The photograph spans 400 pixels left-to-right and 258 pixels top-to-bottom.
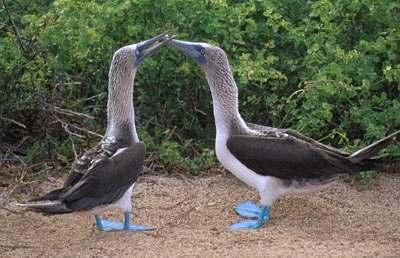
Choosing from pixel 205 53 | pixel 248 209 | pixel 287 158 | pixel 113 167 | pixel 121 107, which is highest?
pixel 205 53

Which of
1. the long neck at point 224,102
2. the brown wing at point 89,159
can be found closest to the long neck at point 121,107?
the brown wing at point 89,159

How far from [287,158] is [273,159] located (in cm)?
10

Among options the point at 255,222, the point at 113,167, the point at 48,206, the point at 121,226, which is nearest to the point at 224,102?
the point at 255,222

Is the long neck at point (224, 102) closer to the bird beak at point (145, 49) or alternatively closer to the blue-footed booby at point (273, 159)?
the blue-footed booby at point (273, 159)

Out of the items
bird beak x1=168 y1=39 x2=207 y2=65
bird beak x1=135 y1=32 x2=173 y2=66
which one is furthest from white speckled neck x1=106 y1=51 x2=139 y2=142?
bird beak x1=168 y1=39 x2=207 y2=65

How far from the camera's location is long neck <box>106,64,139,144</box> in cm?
675

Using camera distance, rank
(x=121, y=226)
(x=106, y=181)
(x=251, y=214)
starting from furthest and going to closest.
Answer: (x=251, y=214) < (x=121, y=226) < (x=106, y=181)

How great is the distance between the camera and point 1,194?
725cm

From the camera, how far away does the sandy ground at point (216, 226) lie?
20.4ft

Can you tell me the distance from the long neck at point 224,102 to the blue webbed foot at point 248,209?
58cm

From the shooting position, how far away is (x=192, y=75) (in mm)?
8359

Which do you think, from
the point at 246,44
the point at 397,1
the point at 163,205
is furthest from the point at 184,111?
the point at 397,1

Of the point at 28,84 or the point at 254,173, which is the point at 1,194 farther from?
the point at 254,173

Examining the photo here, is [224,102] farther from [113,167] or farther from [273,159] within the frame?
[113,167]
